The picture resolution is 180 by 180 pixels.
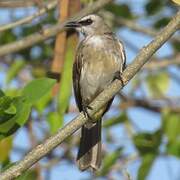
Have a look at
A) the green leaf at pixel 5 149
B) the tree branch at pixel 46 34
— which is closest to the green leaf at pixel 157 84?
the tree branch at pixel 46 34

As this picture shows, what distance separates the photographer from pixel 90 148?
457 cm

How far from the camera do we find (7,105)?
3.11 meters

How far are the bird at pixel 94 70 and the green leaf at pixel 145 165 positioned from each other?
0.87 ft

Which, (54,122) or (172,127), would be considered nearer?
(54,122)

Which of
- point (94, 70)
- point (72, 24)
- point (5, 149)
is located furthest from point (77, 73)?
point (5, 149)

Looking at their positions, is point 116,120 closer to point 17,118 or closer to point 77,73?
point 77,73

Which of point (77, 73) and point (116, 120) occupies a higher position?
point (77, 73)

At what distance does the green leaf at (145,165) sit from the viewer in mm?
4316

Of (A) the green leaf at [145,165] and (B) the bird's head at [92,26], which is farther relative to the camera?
(B) the bird's head at [92,26]

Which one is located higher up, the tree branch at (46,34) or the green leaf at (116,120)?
the tree branch at (46,34)

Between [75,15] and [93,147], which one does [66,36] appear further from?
[93,147]

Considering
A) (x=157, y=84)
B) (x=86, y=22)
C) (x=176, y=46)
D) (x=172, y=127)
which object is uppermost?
(x=86, y=22)

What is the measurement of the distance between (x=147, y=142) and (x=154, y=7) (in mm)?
2016

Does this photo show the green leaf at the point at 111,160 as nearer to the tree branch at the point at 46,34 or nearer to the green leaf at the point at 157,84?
the tree branch at the point at 46,34
